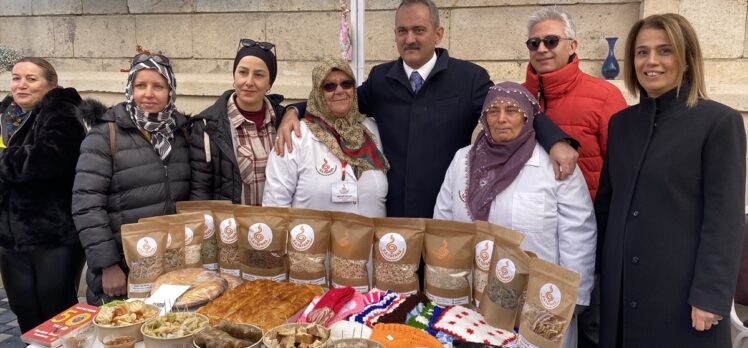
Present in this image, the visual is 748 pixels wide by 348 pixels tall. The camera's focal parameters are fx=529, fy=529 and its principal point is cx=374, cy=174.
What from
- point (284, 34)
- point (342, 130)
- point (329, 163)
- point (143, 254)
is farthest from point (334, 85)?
point (284, 34)

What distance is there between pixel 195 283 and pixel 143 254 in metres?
0.29

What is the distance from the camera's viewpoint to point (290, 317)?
2211 mm

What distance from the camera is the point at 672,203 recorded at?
2.22m

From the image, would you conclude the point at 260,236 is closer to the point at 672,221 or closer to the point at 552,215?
the point at 552,215

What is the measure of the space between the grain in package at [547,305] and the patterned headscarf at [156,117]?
7.04ft

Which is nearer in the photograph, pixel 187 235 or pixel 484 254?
pixel 484 254

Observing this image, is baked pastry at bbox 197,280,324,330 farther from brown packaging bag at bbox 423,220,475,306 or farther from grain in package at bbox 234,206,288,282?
brown packaging bag at bbox 423,220,475,306

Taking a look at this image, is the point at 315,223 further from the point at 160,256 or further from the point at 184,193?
the point at 184,193

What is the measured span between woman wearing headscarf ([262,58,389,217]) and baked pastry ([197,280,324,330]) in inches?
25.7

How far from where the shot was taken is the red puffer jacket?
10.00ft

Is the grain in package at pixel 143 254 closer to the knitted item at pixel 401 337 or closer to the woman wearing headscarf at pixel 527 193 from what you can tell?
the knitted item at pixel 401 337

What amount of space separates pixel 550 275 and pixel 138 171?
2.25 m

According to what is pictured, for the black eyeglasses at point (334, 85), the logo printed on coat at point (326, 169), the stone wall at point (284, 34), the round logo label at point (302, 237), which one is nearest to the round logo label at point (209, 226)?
the round logo label at point (302, 237)

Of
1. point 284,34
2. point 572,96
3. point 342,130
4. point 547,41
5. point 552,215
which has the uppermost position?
point 284,34
